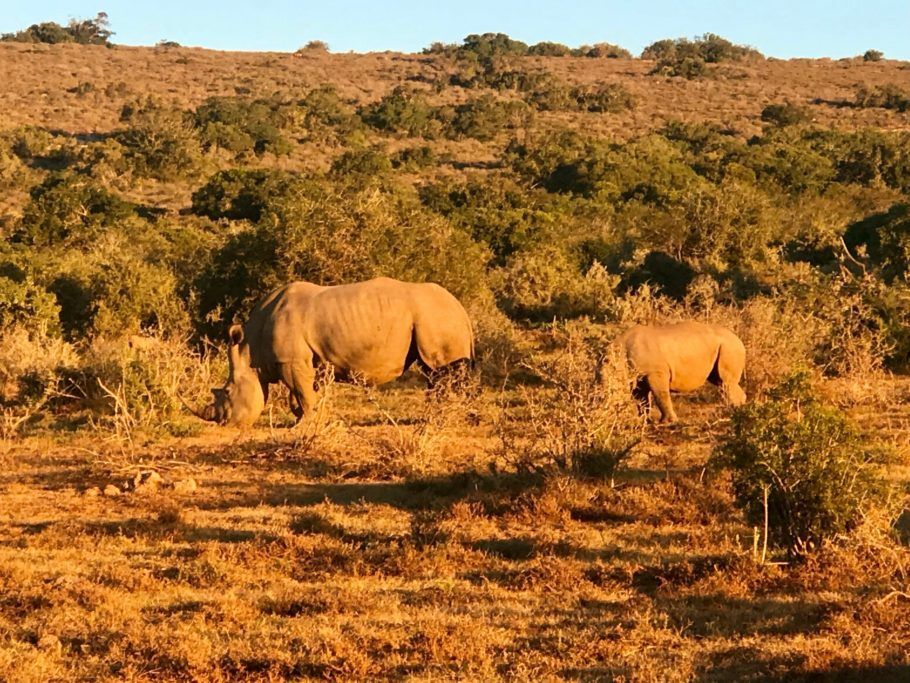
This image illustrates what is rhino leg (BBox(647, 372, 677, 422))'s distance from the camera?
42.2ft

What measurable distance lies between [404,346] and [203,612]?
22.5 ft

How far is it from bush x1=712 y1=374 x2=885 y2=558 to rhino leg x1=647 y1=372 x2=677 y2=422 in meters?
4.56

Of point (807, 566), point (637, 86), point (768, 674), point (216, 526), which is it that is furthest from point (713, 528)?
point (637, 86)

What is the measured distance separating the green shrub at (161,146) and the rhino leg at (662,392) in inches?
1453

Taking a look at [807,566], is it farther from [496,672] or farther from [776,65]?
[776,65]

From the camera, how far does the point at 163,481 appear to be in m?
10.7

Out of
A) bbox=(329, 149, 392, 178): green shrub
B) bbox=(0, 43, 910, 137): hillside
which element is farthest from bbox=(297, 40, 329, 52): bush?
bbox=(329, 149, 392, 178): green shrub

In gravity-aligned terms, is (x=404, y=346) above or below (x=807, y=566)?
above

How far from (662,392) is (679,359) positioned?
0.46 m

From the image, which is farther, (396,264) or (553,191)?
(553,191)

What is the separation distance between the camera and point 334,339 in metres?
12.8

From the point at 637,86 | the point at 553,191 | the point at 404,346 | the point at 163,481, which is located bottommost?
the point at 163,481

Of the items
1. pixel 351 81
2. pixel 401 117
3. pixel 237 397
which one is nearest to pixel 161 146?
pixel 401 117

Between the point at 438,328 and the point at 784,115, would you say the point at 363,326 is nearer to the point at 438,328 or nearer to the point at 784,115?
the point at 438,328
